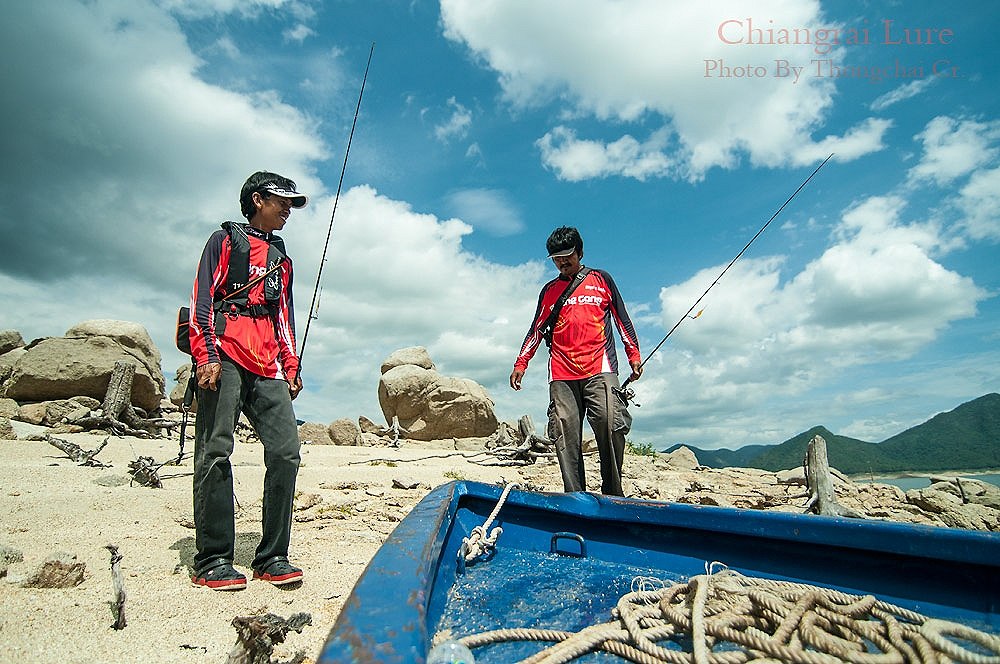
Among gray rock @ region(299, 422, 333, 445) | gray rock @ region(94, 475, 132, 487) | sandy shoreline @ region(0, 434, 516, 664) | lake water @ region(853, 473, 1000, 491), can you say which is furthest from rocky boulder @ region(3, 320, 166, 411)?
lake water @ region(853, 473, 1000, 491)

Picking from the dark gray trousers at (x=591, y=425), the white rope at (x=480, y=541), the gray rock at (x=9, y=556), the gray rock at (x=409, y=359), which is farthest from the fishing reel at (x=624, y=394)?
the gray rock at (x=409, y=359)

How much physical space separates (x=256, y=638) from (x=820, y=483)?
4830mm

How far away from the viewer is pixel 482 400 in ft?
57.5

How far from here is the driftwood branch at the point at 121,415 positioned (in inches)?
362

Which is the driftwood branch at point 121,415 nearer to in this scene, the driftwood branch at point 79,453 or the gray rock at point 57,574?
the driftwood branch at point 79,453

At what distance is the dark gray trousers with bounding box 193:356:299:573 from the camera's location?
2672 millimetres

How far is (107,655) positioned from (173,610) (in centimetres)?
43

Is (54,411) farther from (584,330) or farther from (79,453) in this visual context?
(584,330)

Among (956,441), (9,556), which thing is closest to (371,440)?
(9,556)

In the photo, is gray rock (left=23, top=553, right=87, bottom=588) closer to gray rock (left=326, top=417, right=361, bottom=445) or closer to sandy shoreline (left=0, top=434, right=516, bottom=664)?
sandy shoreline (left=0, top=434, right=516, bottom=664)

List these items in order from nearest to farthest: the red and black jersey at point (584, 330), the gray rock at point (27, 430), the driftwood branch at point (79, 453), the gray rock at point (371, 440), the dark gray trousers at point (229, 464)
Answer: the dark gray trousers at point (229, 464) → the red and black jersey at point (584, 330) → the driftwood branch at point (79, 453) → the gray rock at point (27, 430) → the gray rock at point (371, 440)

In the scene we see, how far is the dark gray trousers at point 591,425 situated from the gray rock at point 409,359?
1524 centimetres

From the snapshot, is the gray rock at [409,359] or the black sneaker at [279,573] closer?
the black sneaker at [279,573]

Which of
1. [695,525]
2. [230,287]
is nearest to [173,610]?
[230,287]
